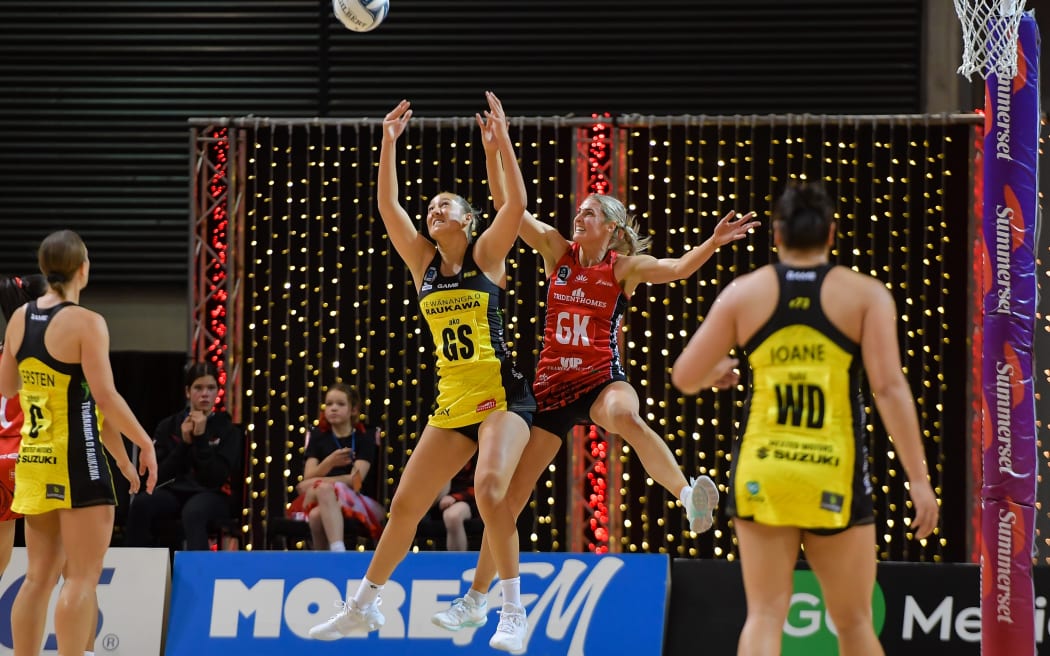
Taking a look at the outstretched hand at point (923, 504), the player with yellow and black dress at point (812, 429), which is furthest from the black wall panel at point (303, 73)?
the outstretched hand at point (923, 504)

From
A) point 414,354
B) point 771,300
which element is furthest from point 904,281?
point 771,300

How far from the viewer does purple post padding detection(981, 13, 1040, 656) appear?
5359mm

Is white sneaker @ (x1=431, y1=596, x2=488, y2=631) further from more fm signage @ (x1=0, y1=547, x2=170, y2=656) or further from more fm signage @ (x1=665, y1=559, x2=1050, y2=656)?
more fm signage @ (x1=0, y1=547, x2=170, y2=656)

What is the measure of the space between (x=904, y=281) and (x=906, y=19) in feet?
7.10

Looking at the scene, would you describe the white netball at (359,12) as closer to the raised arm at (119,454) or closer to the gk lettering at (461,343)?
the gk lettering at (461,343)

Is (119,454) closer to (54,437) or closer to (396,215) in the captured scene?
(54,437)

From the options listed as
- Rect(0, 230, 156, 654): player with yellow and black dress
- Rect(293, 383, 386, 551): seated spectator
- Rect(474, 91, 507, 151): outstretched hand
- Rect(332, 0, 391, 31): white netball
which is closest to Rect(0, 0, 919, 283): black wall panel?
Rect(293, 383, 386, 551): seated spectator

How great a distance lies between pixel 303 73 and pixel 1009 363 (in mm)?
6557

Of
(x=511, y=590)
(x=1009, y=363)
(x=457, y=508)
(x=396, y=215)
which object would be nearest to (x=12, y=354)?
(x=396, y=215)

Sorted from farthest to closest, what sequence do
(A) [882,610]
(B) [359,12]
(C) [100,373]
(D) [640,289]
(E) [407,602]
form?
(D) [640,289] < (E) [407,602] < (A) [882,610] < (B) [359,12] < (C) [100,373]

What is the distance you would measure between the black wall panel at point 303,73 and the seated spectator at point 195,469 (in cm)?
231

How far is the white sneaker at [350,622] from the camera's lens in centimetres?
557

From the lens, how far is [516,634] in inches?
222

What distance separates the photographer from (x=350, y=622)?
557cm
